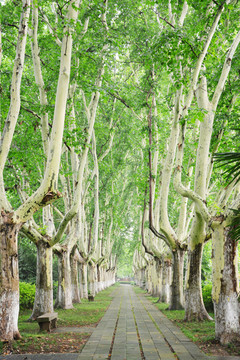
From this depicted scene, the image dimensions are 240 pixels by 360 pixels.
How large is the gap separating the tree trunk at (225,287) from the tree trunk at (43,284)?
18.5 feet

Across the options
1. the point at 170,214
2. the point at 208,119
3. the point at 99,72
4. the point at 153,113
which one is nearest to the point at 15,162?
the point at 99,72

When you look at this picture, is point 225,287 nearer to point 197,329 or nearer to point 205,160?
point 197,329

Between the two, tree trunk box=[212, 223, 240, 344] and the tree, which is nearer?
the tree

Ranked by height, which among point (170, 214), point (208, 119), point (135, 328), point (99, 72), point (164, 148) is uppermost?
point (99, 72)

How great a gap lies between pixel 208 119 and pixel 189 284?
17.3 feet

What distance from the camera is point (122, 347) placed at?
23.0 ft

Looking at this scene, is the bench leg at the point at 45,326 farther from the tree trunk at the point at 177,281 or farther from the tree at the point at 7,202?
the tree trunk at the point at 177,281

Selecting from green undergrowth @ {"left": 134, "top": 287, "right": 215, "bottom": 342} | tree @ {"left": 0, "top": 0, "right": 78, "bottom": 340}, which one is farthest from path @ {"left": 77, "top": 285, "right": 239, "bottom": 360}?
tree @ {"left": 0, "top": 0, "right": 78, "bottom": 340}

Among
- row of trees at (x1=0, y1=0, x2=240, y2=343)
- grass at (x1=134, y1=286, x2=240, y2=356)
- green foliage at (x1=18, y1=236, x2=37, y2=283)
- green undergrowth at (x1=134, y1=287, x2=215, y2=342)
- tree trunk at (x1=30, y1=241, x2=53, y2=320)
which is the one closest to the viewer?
grass at (x1=134, y1=286, x2=240, y2=356)

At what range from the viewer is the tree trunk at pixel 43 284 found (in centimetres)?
1062

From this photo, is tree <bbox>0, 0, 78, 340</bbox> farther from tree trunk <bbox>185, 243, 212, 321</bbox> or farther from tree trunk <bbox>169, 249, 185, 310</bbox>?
tree trunk <bbox>169, 249, 185, 310</bbox>

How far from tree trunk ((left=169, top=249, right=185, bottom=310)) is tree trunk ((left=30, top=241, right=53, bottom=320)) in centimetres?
523

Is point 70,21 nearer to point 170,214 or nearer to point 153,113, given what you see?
point 153,113

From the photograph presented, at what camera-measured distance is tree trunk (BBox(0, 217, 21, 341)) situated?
671cm
